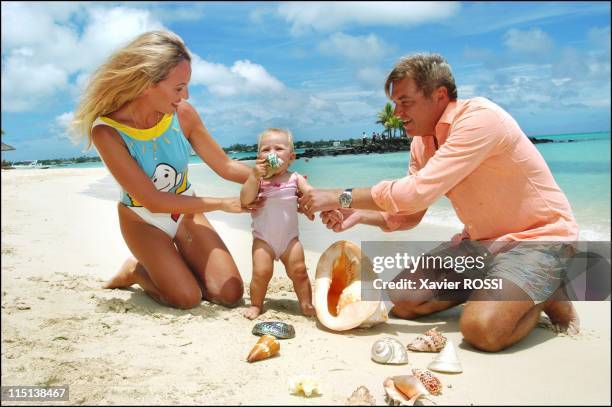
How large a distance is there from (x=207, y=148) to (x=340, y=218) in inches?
59.1

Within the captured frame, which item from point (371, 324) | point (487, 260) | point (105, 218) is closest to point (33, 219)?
point (105, 218)

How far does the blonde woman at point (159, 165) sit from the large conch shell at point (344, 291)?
0.79 meters

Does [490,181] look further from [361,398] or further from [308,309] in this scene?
[361,398]

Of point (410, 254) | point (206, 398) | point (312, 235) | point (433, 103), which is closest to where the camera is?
point (206, 398)

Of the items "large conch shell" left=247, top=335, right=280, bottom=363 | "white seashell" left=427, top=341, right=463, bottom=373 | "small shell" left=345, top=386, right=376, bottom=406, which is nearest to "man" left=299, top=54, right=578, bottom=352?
"white seashell" left=427, top=341, right=463, bottom=373

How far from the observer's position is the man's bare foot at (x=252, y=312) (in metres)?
4.22

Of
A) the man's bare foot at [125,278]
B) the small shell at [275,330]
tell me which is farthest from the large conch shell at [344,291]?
the man's bare foot at [125,278]

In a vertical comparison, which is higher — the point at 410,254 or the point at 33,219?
the point at 33,219

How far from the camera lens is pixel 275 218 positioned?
443 cm

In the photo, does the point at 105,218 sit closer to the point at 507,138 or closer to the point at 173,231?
the point at 173,231

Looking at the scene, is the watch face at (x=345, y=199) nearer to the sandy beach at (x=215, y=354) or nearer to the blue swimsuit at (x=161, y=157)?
the sandy beach at (x=215, y=354)

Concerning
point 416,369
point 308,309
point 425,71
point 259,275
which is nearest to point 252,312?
point 259,275

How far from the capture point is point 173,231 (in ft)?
16.3

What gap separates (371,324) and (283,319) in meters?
0.71
